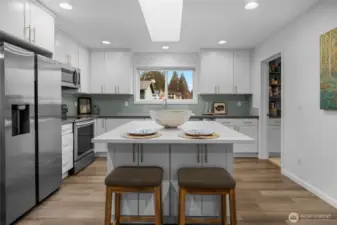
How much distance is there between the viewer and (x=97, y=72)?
510 centimetres

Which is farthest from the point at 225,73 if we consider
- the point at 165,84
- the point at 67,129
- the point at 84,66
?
the point at 67,129

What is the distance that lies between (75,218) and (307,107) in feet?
9.96

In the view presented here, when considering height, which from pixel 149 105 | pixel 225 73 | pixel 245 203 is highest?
pixel 225 73

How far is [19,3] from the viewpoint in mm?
2377

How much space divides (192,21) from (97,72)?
103 inches

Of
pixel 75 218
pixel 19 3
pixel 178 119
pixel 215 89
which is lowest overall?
pixel 75 218

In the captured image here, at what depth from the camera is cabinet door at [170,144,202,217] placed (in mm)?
2018

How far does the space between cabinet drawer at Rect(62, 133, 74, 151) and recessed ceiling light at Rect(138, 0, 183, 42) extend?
203 cm

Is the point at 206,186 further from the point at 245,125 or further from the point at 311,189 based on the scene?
the point at 245,125

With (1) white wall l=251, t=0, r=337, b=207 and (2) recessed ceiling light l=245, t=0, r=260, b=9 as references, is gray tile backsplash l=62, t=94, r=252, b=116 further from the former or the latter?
(2) recessed ceiling light l=245, t=0, r=260, b=9

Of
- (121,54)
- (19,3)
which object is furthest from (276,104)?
(19,3)

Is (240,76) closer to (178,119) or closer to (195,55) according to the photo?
(195,55)

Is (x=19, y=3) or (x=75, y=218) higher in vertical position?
(x=19, y=3)

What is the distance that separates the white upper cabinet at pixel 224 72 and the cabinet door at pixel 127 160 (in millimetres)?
3388
